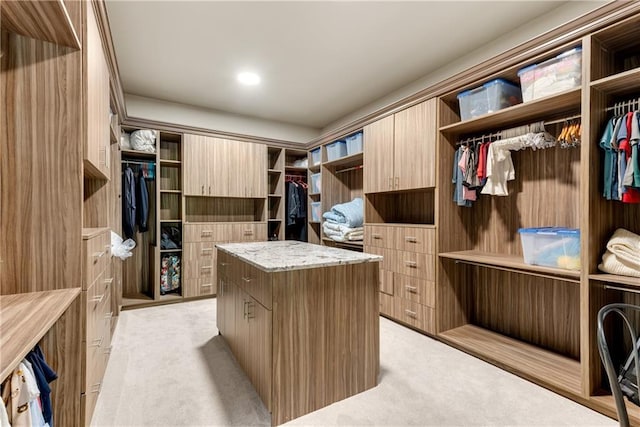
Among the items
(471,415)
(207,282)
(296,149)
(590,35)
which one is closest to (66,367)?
(471,415)

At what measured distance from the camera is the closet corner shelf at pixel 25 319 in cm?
78

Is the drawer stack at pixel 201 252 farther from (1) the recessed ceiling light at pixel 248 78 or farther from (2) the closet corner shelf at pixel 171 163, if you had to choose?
(1) the recessed ceiling light at pixel 248 78

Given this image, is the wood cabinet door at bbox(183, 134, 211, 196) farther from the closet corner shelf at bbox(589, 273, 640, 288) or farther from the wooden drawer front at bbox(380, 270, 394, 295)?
the closet corner shelf at bbox(589, 273, 640, 288)

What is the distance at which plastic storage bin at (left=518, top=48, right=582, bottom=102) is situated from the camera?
1.89 m

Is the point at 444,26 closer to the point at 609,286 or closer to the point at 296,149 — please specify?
the point at 609,286

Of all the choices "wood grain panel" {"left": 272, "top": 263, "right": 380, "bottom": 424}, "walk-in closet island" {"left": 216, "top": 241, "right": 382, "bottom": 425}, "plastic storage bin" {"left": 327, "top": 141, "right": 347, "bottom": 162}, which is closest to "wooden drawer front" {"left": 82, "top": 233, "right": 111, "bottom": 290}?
"walk-in closet island" {"left": 216, "top": 241, "right": 382, "bottom": 425}

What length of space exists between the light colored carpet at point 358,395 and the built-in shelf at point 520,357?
0.23ft

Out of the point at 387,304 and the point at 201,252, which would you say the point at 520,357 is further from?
the point at 201,252

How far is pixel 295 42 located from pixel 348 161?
1811 mm

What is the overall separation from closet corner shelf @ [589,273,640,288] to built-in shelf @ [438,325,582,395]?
68 cm

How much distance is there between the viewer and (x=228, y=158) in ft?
13.9

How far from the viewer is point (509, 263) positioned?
→ 2.24 m

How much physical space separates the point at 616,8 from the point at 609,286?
158cm

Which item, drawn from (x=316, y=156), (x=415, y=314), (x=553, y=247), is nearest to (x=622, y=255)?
(x=553, y=247)
